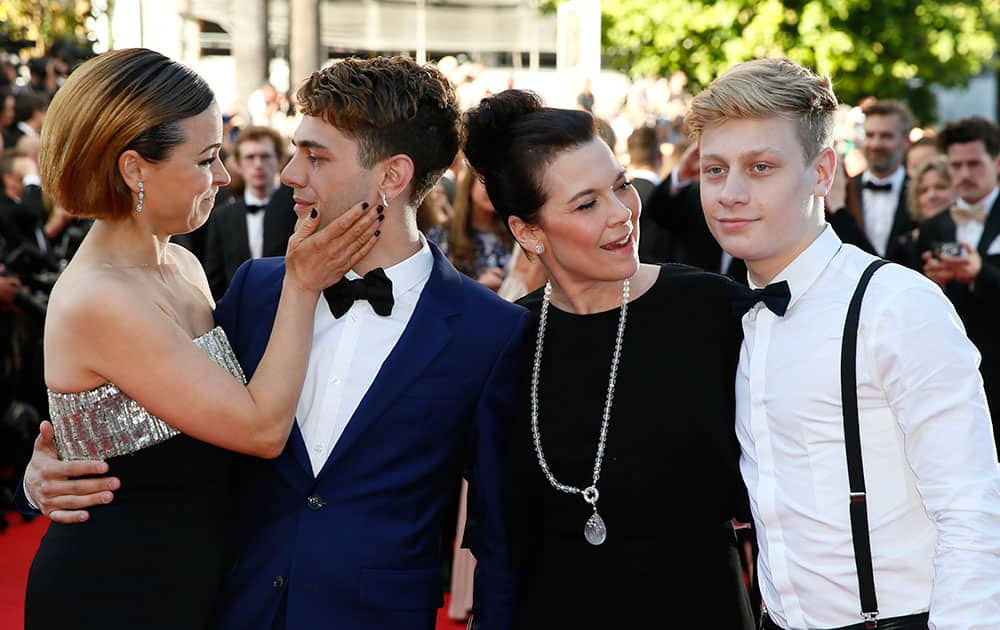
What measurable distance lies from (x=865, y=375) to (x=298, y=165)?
4.88 feet

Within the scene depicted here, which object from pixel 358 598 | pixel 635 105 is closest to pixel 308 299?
pixel 358 598

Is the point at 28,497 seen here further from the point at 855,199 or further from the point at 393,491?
the point at 855,199

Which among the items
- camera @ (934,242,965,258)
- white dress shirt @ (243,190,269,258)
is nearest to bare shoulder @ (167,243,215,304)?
camera @ (934,242,965,258)

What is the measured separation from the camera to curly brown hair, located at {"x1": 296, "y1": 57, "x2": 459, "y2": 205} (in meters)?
3.03

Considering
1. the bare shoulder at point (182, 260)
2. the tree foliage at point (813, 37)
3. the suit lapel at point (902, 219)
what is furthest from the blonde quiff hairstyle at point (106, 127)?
the tree foliage at point (813, 37)

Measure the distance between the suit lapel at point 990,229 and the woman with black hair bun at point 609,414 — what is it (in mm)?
4157

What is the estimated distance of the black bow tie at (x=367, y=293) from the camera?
2961 mm

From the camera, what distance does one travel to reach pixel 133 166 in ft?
9.25

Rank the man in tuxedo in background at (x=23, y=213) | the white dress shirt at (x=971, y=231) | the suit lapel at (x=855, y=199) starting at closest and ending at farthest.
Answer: the white dress shirt at (x=971, y=231)
the man in tuxedo in background at (x=23, y=213)
the suit lapel at (x=855, y=199)

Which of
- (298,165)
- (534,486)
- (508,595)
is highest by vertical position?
(298,165)

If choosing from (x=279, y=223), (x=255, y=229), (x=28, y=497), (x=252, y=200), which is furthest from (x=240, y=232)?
(x=28, y=497)

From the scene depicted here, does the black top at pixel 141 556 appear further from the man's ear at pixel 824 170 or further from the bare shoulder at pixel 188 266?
the man's ear at pixel 824 170

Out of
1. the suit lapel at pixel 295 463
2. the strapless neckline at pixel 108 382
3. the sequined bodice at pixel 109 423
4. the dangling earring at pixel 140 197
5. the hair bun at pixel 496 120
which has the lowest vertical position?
the suit lapel at pixel 295 463

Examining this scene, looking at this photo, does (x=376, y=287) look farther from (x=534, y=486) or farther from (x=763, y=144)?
(x=763, y=144)
